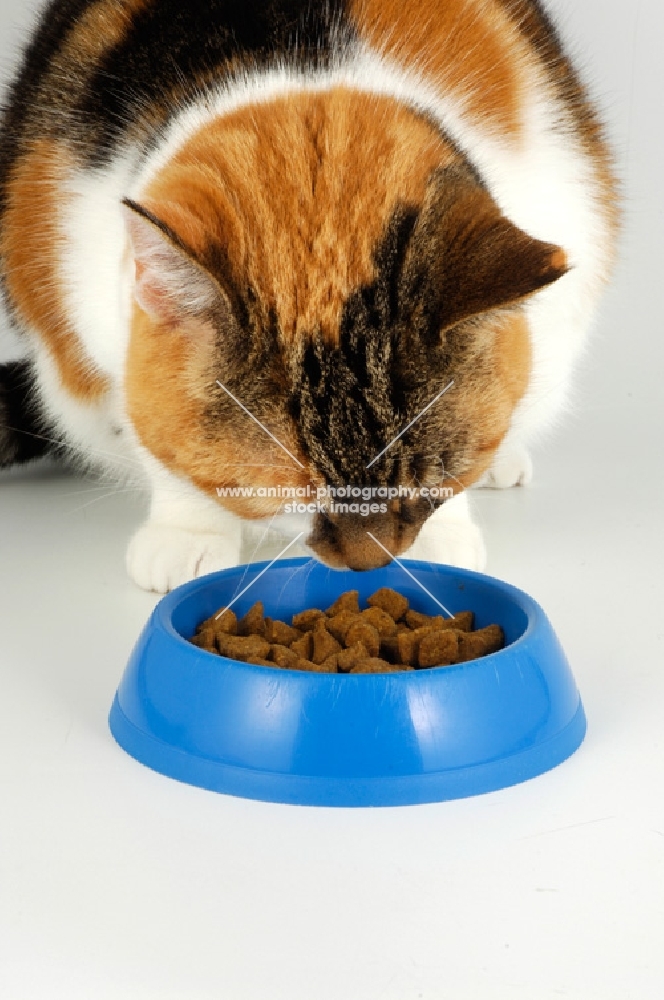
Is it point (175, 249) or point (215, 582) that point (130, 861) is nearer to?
point (215, 582)

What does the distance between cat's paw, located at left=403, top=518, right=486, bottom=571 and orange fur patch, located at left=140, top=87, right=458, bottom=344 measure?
0.74 meters

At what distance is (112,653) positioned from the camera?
2.22 m

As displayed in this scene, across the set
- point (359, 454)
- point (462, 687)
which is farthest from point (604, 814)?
point (359, 454)

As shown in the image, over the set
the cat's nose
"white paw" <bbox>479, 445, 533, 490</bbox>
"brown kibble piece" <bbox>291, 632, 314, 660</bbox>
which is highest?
the cat's nose

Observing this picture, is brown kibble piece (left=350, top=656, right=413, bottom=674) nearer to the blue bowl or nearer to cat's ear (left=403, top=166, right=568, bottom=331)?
the blue bowl

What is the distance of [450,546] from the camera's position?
8.17 ft

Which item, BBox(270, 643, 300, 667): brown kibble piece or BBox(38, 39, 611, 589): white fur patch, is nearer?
BBox(270, 643, 300, 667): brown kibble piece

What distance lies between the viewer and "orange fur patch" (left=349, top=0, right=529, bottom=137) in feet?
7.81

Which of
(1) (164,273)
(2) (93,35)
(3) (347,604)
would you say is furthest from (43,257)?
(3) (347,604)

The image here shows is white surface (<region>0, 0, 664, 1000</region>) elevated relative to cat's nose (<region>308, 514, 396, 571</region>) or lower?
lower

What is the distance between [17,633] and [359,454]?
821 mm

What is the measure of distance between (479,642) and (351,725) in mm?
326

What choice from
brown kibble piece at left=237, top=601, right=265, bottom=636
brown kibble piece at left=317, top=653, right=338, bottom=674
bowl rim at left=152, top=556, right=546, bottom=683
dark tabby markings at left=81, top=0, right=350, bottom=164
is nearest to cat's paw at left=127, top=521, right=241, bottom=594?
bowl rim at left=152, top=556, right=546, bottom=683

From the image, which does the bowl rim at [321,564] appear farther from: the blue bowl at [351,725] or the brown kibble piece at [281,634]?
the brown kibble piece at [281,634]
